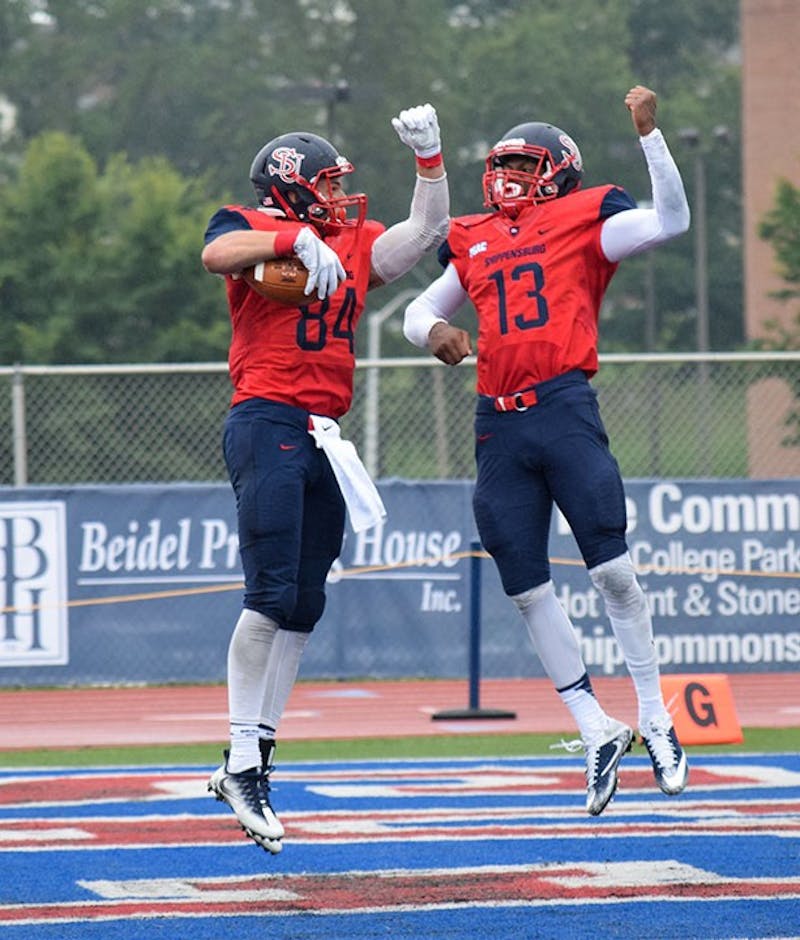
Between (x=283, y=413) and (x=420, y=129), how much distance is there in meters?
1.05

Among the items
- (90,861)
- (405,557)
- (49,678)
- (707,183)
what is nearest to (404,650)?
(405,557)

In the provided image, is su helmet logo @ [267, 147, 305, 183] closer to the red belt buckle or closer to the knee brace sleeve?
the red belt buckle

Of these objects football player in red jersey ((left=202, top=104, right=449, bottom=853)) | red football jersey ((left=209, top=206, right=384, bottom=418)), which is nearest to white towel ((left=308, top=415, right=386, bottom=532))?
football player in red jersey ((left=202, top=104, right=449, bottom=853))

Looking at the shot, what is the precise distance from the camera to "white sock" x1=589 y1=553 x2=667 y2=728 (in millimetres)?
6500

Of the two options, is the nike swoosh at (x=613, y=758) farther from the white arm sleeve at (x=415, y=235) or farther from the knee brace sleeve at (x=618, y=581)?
the white arm sleeve at (x=415, y=235)

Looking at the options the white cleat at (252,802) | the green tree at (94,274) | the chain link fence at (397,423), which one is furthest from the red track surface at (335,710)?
the green tree at (94,274)

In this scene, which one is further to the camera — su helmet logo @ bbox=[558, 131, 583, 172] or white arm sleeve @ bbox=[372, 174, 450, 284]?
white arm sleeve @ bbox=[372, 174, 450, 284]

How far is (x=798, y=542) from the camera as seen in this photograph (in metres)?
13.7

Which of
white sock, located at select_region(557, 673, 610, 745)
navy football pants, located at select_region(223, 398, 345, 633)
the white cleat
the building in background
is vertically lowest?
the white cleat

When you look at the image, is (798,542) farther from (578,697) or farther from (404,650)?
(578,697)

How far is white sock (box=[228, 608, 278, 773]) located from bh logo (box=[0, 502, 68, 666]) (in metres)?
6.89

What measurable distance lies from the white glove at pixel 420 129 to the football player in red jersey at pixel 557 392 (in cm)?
21

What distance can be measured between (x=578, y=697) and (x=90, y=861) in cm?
178

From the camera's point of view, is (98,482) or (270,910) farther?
(98,482)
